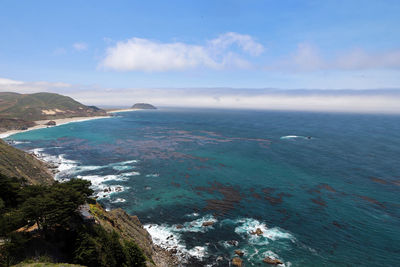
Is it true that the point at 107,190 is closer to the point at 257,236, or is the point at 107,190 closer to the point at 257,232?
the point at 257,232

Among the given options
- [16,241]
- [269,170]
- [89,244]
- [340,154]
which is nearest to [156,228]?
[89,244]

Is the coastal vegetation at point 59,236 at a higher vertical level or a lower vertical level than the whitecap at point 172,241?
higher

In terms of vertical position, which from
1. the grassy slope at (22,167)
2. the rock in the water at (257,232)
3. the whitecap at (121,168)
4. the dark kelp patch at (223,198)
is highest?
the grassy slope at (22,167)

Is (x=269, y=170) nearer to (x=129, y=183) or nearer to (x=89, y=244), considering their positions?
(x=129, y=183)

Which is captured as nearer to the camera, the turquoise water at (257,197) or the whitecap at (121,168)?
the turquoise water at (257,197)

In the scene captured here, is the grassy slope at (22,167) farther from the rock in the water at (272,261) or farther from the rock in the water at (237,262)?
the rock in the water at (272,261)

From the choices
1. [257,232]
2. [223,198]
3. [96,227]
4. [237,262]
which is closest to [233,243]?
[237,262]

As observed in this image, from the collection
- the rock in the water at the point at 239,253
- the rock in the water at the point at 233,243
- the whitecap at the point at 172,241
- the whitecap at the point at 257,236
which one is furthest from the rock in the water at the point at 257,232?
the whitecap at the point at 172,241
